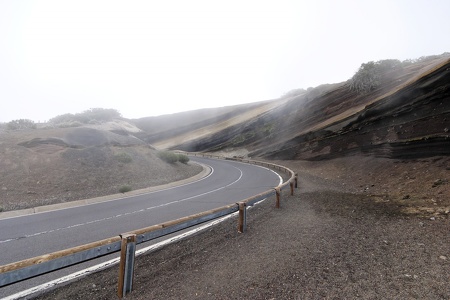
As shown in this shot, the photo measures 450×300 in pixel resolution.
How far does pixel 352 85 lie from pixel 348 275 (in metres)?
27.9

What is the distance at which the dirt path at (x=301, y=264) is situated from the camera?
3715 mm

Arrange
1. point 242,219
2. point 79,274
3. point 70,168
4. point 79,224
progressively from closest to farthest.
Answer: point 79,274, point 242,219, point 79,224, point 70,168

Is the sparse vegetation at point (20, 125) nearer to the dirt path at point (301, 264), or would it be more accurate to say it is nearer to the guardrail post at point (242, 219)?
the guardrail post at point (242, 219)

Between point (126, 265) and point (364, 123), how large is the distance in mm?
21581

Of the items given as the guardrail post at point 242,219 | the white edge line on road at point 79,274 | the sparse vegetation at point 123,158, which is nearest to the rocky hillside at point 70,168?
the sparse vegetation at point 123,158

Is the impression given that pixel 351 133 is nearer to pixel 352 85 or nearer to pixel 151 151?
pixel 352 85

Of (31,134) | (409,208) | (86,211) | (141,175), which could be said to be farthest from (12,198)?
(409,208)

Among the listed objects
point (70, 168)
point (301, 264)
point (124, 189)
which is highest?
point (70, 168)

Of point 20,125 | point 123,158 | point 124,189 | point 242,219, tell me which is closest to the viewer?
point 242,219

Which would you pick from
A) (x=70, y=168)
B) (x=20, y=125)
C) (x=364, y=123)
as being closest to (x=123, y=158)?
(x=70, y=168)

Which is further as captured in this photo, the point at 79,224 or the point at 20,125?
the point at 20,125

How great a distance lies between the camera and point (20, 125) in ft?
95.7

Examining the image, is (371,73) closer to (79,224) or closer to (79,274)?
(79,224)

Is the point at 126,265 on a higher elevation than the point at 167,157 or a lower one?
higher
